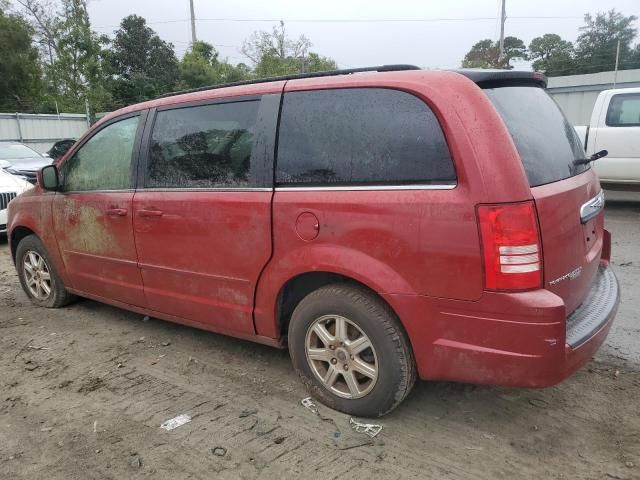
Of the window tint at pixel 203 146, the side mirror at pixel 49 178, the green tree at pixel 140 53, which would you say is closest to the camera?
the window tint at pixel 203 146

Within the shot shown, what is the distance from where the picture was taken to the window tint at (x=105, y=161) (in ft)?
12.6

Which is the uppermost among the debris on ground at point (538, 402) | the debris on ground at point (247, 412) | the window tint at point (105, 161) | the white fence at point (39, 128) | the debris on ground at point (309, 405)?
the white fence at point (39, 128)

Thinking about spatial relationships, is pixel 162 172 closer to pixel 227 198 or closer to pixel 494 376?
pixel 227 198

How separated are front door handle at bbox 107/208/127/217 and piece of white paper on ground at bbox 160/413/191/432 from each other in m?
1.56

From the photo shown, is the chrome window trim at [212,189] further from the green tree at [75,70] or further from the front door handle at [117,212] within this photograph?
the green tree at [75,70]

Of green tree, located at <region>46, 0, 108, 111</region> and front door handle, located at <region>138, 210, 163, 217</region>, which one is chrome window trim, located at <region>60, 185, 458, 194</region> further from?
green tree, located at <region>46, 0, 108, 111</region>

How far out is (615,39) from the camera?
189 feet

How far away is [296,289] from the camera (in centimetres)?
307

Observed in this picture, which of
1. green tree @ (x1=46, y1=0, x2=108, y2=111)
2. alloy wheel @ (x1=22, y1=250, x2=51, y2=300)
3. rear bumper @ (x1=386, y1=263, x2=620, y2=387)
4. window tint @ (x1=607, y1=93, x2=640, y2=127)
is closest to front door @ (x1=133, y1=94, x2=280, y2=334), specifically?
rear bumper @ (x1=386, y1=263, x2=620, y2=387)

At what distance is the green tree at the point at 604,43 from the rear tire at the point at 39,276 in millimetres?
62514

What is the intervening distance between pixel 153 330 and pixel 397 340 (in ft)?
7.98

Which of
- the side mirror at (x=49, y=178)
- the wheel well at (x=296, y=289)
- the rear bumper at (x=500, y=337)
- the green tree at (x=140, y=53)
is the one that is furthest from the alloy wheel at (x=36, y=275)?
the green tree at (x=140, y=53)

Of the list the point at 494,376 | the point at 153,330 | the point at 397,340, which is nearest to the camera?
the point at 494,376

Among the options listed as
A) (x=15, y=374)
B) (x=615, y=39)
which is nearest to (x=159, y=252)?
(x=15, y=374)
